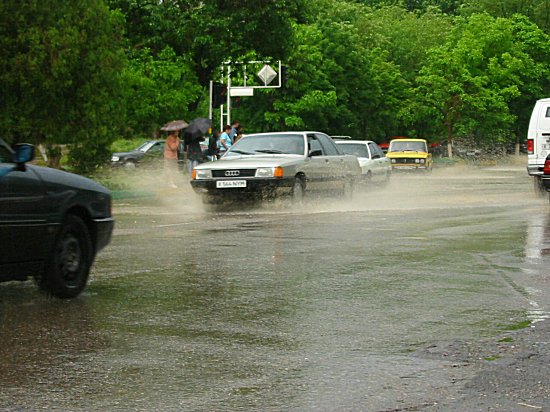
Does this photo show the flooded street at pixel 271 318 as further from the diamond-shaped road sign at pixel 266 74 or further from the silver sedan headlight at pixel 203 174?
the diamond-shaped road sign at pixel 266 74

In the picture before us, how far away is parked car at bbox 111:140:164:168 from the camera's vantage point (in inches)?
1887

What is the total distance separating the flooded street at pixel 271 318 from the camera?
566 cm

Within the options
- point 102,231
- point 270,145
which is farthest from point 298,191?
point 102,231

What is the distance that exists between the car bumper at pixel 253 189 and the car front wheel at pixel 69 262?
11.6m

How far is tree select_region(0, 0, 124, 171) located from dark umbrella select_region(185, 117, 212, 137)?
471 centimetres

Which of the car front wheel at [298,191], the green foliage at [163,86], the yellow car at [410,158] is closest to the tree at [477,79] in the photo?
the yellow car at [410,158]

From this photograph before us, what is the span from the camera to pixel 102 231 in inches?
381

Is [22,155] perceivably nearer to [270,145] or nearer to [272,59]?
[270,145]

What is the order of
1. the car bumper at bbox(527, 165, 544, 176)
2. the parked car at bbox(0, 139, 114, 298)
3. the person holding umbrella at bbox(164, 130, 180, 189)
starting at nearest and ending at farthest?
the parked car at bbox(0, 139, 114, 298), the car bumper at bbox(527, 165, 544, 176), the person holding umbrella at bbox(164, 130, 180, 189)

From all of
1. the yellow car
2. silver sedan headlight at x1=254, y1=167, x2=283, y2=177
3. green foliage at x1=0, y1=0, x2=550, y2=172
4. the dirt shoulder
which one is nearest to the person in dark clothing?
green foliage at x1=0, y1=0, x2=550, y2=172

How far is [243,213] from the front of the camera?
20562mm

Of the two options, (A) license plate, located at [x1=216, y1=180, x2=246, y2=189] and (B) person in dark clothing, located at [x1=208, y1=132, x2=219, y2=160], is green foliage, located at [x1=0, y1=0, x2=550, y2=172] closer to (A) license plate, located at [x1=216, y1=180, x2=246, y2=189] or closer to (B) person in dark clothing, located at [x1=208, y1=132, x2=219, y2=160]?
(B) person in dark clothing, located at [x1=208, y1=132, x2=219, y2=160]

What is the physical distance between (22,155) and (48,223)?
2.06 ft

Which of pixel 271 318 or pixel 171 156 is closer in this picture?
pixel 271 318
